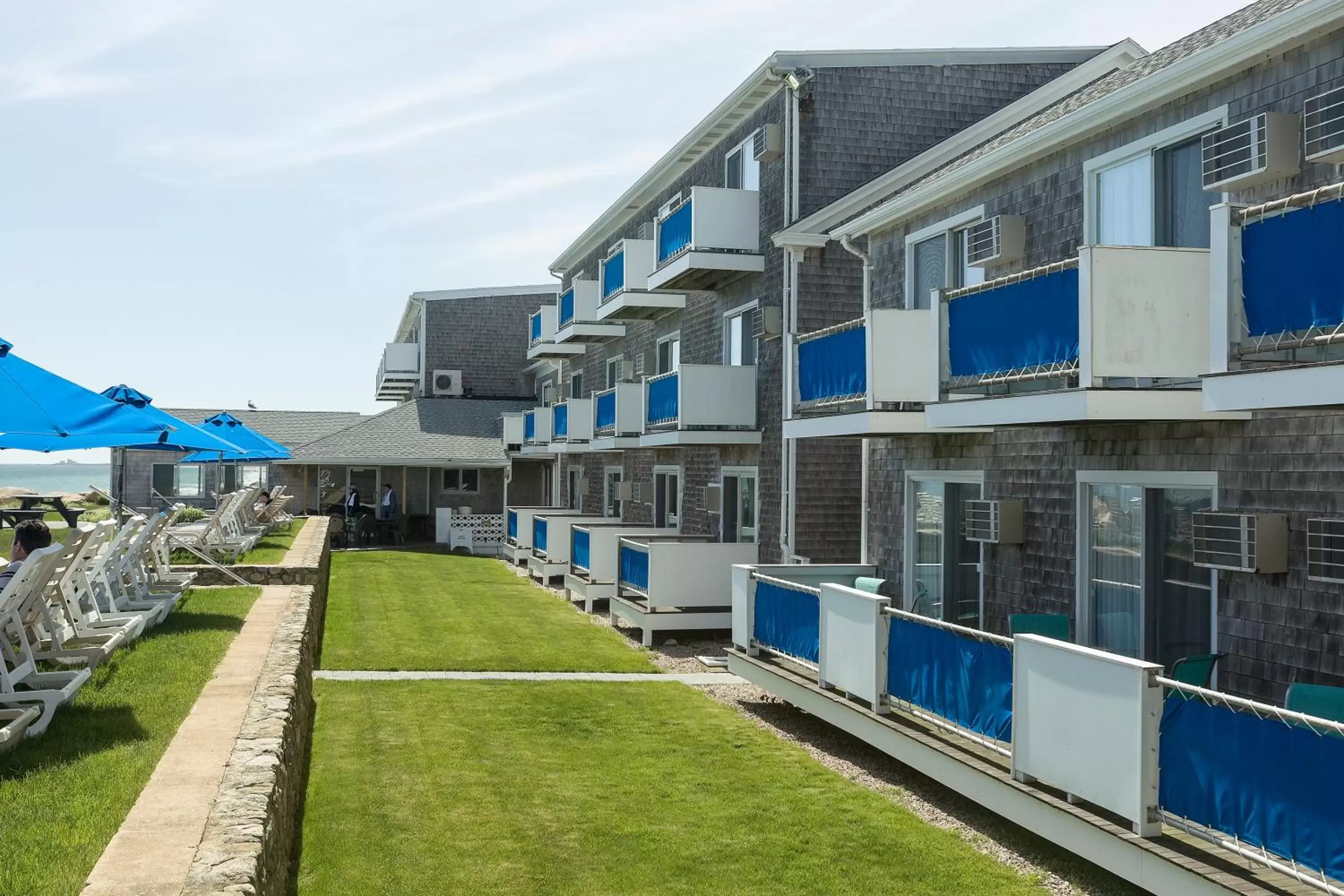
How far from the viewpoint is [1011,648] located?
816 cm

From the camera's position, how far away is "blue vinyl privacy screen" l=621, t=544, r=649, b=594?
1870 cm

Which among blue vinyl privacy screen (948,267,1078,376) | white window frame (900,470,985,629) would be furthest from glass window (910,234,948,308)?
blue vinyl privacy screen (948,267,1078,376)

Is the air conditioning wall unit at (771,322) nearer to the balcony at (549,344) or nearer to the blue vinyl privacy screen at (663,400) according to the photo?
the blue vinyl privacy screen at (663,400)

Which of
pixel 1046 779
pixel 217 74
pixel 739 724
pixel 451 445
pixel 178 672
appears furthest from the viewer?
pixel 451 445

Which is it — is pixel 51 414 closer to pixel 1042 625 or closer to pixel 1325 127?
pixel 1042 625

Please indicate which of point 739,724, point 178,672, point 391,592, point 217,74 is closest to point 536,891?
point 178,672

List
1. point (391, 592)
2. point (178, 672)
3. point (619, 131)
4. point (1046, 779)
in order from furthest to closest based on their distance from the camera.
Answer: point (619, 131), point (391, 592), point (178, 672), point (1046, 779)

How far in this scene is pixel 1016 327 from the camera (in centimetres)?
983

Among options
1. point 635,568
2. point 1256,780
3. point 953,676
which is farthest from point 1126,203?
point 635,568

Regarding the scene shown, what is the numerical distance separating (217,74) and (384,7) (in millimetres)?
3253

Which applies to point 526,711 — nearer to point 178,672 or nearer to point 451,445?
point 178,672

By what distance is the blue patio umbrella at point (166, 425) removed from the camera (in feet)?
41.4

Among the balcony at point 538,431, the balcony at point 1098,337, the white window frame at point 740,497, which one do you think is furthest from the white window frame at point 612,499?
the balcony at point 1098,337

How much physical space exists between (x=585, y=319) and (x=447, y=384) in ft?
62.5
